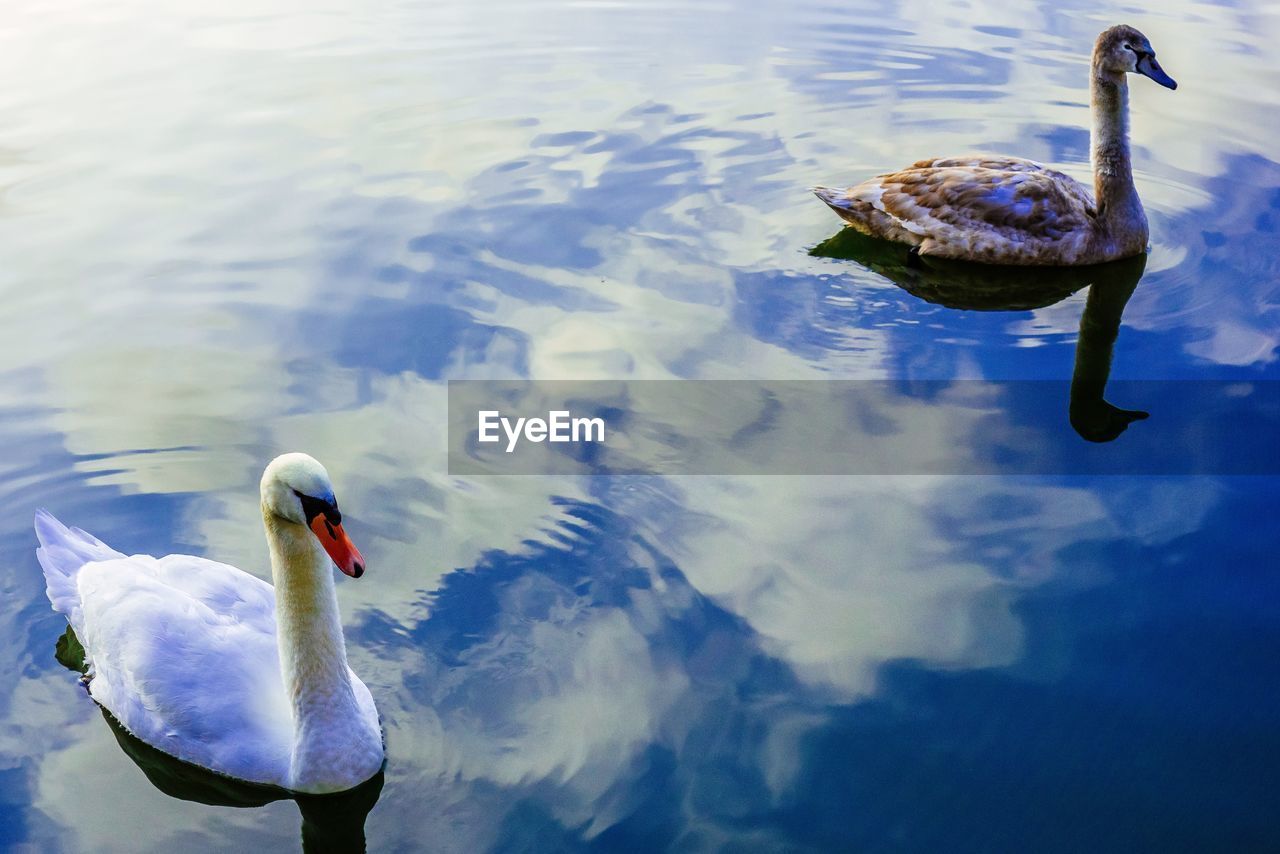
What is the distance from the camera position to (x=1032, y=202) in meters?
9.51

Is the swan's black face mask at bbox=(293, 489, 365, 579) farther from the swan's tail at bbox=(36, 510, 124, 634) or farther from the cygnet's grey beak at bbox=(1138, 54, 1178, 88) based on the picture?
the cygnet's grey beak at bbox=(1138, 54, 1178, 88)

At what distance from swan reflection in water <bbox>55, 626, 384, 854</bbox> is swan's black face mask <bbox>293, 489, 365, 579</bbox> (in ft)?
3.22

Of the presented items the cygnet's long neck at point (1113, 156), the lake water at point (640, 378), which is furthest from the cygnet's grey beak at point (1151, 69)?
the lake water at point (640, 378)

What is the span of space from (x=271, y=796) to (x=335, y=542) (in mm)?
1184

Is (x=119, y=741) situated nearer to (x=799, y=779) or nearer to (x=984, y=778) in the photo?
(x=799, y=779)

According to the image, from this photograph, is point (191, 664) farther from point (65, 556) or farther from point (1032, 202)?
point (1032, 202)

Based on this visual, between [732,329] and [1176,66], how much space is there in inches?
260

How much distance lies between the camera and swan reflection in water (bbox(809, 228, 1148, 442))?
890 centimetres

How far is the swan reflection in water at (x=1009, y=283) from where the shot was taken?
8.90 m

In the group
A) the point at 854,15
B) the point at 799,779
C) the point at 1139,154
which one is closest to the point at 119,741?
the point at 799,779

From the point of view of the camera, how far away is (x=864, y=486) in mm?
7258

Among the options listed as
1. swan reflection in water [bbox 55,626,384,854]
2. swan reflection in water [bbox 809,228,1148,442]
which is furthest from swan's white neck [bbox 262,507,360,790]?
swan reflection in water [bbox 809,228,1148,442]

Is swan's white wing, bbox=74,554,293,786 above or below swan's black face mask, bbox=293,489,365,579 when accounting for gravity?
below

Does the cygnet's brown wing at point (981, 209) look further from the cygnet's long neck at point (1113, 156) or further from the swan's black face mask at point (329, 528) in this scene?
the swan's black face mask at point (329, 528)
